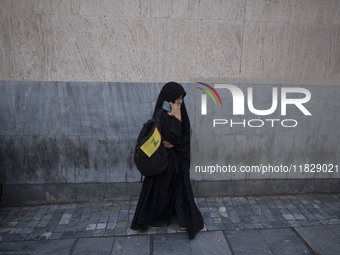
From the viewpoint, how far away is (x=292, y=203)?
4207mm

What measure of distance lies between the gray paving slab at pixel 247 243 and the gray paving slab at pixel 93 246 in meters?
1.60

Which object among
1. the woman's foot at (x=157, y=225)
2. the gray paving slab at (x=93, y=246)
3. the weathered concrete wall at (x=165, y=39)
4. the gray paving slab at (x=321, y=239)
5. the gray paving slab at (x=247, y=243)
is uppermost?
the weathered concrete wall at (x=165, y=39)

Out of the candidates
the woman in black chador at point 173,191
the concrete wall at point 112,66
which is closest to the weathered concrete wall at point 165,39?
the concrete wall at point 112,66

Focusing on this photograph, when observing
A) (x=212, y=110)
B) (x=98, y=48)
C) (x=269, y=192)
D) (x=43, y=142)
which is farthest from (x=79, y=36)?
(x=269, y=192)

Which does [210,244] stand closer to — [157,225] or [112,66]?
[157,225]

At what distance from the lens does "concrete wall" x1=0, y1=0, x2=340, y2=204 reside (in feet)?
12.5

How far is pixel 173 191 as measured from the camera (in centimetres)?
343

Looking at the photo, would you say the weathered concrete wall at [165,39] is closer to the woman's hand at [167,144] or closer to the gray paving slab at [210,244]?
the woman's hand at [167,144]

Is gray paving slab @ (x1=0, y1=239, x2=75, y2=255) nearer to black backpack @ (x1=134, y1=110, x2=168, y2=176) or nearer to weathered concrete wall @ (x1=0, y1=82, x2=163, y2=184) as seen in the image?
weathered concrete wall @ (x1=0, y1=82, x2=163, y2=184)

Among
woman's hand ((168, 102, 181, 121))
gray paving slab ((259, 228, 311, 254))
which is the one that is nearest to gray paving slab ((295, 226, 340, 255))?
gray paving slab ((259, 228, 311, 254))

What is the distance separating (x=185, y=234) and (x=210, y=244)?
0.38 meters

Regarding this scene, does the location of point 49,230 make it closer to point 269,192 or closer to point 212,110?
point 212,110

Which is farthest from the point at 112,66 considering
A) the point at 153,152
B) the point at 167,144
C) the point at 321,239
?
the point at 321,239

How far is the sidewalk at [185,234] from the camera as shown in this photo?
3.09m
